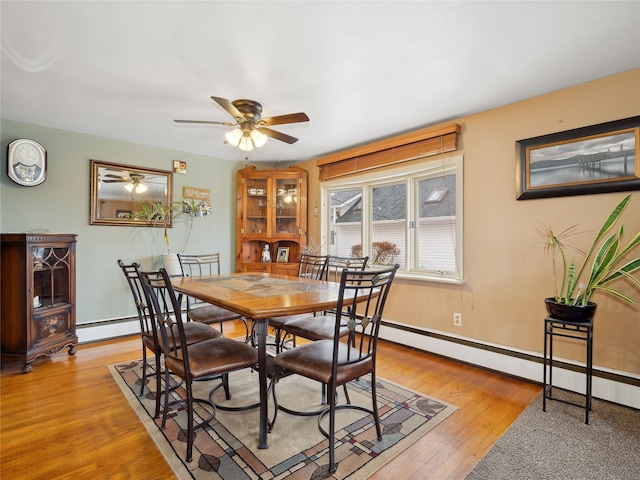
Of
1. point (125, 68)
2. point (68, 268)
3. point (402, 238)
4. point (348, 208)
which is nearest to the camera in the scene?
point (125, 68)

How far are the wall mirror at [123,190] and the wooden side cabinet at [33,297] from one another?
0.65m

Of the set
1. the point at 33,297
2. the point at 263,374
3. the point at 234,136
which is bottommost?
the point at 263,374

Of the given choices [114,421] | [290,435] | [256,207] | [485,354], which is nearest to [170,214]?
[256,207]

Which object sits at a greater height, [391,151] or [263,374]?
[391,151]

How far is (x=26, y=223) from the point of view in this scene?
3.25m

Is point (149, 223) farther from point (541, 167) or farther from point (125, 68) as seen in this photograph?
point (541, 167)

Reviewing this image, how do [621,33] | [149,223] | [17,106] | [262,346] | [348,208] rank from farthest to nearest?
1. [348,208]
2. [149,223]
3. [17,106]
4. [621,33]
5. [262,346]

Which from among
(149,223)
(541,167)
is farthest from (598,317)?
(149,223)

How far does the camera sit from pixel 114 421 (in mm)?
2023

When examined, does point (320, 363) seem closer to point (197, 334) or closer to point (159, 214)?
point (197, 334)

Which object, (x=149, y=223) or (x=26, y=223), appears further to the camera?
(x=149, y=223)

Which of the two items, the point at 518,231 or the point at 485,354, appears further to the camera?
the point at 485,354

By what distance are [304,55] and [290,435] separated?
2.35 m

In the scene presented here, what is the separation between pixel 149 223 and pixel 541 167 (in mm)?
4213
